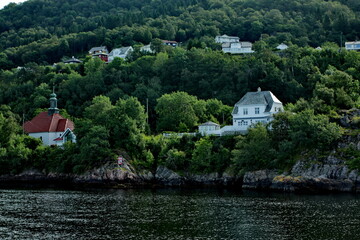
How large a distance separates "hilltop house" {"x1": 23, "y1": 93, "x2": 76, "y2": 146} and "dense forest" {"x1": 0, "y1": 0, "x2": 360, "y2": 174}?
2.63m

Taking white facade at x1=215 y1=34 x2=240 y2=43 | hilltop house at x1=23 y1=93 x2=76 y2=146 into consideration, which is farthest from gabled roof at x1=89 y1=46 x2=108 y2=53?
hilltop house at x1=23 y1=93 x2=76 y2=146

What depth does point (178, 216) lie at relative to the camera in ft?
147

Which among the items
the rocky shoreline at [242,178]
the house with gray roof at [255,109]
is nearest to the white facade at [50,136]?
the rocky shoreline at [242,178]

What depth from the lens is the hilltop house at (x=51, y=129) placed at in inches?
3637

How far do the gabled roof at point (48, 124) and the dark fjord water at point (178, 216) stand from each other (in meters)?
33.9

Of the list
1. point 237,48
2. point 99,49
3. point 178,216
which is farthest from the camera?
point 99,49

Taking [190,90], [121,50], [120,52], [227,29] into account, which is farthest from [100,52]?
[190,90]

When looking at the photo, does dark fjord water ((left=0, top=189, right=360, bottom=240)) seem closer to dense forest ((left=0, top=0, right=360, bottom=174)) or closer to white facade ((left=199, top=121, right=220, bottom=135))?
dense forest ((left=0, top=0, right=360, bottom=174))

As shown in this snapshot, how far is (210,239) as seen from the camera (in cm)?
3559

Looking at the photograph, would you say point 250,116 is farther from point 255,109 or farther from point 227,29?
point 227,29

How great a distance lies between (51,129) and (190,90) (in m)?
31.3

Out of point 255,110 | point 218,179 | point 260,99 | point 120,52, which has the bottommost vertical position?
point 218,179

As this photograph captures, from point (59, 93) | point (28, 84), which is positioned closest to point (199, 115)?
point (59, 93)

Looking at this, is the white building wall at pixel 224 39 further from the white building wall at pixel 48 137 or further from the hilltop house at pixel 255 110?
the white building wall at pixel 48 137
